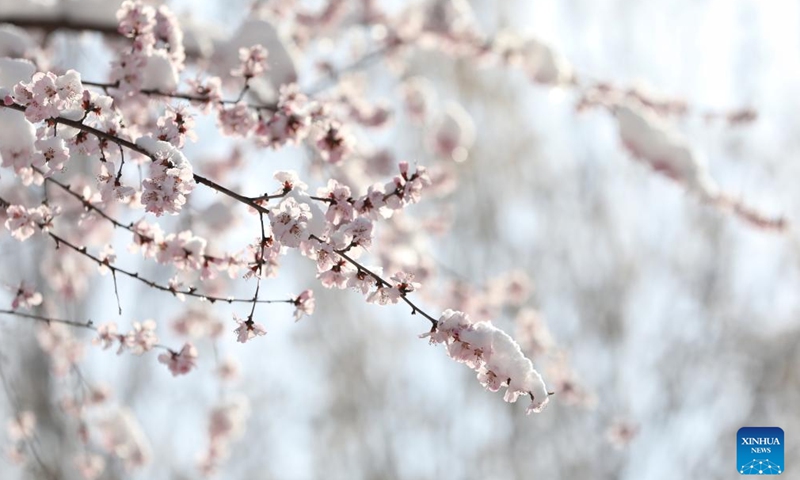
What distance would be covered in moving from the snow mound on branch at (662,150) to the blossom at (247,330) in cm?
249

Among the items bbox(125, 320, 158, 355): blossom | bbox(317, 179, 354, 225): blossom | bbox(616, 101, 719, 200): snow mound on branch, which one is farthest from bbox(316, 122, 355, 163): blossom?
bbox(616, 101, 719, 200): snow mound on branch

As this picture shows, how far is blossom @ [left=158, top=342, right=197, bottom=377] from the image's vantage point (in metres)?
2.29

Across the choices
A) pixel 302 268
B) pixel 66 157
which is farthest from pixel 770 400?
pixel 66 157

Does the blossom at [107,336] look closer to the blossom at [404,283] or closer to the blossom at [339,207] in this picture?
the blossom at [339,207]

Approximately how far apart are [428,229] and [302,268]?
522cm

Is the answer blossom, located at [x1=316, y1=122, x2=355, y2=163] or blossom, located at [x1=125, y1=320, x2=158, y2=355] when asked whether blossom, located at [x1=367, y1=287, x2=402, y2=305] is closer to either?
blossom, located at [x1=316, y1=122, x2=355, y2=163]

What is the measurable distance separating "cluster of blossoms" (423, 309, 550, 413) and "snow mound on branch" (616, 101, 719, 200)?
2241 millimetres

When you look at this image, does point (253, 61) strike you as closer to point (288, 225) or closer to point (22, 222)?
point (22, 222)

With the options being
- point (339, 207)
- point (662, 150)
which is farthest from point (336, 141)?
point (662, 150)

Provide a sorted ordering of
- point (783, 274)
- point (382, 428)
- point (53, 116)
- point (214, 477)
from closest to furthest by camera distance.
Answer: point (53, 116), point (214, 477), point (783, 274), point (382, 428)

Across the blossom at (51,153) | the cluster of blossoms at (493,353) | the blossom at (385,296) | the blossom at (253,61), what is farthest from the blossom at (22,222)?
the cluster of blossoms at (493,353)

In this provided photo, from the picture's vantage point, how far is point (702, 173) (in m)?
3.68

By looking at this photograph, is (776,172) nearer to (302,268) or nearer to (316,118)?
(302,268)

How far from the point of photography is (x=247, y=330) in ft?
5.57
